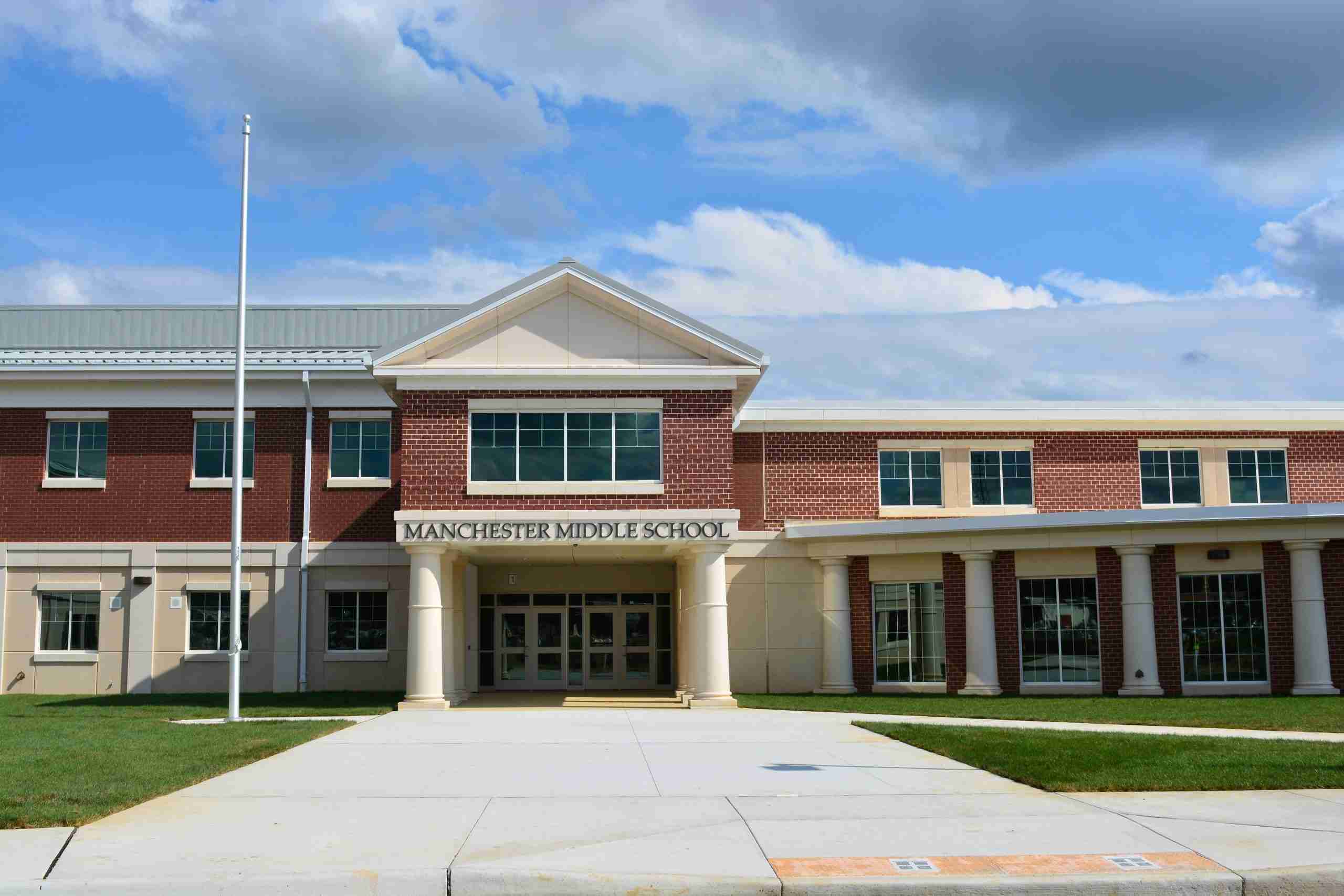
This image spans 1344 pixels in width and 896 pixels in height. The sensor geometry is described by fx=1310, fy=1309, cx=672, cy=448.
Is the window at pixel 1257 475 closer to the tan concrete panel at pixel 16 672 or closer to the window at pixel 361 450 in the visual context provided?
the window at pixel 361 450

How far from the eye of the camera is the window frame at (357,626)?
30.2m

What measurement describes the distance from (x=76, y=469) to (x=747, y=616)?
16.0 metres

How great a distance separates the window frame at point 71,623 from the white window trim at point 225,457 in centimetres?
337

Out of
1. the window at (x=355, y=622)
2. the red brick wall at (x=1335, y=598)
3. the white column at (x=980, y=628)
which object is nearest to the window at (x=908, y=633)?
the white column at (x=980, y=628)

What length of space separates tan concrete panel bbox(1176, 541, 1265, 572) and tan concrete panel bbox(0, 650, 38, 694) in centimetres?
2547

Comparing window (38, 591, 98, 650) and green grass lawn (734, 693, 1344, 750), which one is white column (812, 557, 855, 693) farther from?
window (38, 591, 98, 650)

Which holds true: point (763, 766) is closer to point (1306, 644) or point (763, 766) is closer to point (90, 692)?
point (1306, 644)

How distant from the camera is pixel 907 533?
2852 centimetres

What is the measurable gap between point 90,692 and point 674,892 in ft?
82.7

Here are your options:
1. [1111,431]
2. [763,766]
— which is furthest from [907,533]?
[763,766]

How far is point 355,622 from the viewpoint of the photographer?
30.3 metres

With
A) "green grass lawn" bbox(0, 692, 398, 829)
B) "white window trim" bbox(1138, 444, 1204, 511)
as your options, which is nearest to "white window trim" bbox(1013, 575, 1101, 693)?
"white window trim" bbox(1138, 444, 1204, 511)

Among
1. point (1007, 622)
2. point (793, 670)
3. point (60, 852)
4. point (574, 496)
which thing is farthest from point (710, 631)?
point (60, 852)

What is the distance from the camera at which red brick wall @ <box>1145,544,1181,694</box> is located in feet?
90.3
